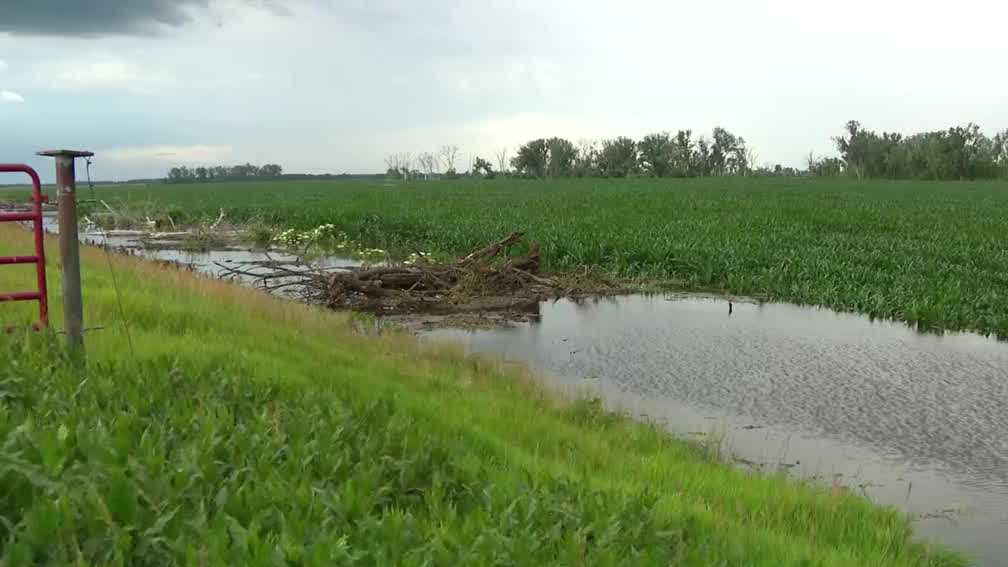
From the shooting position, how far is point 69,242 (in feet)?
20.9

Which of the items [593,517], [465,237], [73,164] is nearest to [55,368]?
[73,164]

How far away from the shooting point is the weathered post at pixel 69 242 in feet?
20.0

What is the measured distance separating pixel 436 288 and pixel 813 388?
27.7 ft

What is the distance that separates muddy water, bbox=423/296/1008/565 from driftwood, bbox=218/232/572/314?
117 centimetres

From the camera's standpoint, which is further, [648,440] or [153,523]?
[648,440]

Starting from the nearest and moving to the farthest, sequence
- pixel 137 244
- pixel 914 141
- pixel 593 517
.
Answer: pixel 593 517 < pixel 137 244 < pixel 914 141

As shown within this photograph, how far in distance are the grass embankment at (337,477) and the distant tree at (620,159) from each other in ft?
A: 409

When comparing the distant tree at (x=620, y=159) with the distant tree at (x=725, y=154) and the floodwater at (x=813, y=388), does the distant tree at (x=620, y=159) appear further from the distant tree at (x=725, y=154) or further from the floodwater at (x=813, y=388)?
A: the floodwater at (x=813, y=388)

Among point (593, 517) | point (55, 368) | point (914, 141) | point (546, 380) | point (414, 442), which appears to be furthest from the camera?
point (914, 141)

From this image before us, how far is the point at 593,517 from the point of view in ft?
14.0

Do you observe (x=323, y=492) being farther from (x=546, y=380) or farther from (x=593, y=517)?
(x=546, y=380)

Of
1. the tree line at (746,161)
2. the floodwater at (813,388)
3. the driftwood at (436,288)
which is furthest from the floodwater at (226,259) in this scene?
the tree line at (746,161)

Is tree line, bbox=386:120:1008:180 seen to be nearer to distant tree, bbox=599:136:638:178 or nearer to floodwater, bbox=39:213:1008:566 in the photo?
distant tree, bbox=599:136:638:178

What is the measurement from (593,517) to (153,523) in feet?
7.40
